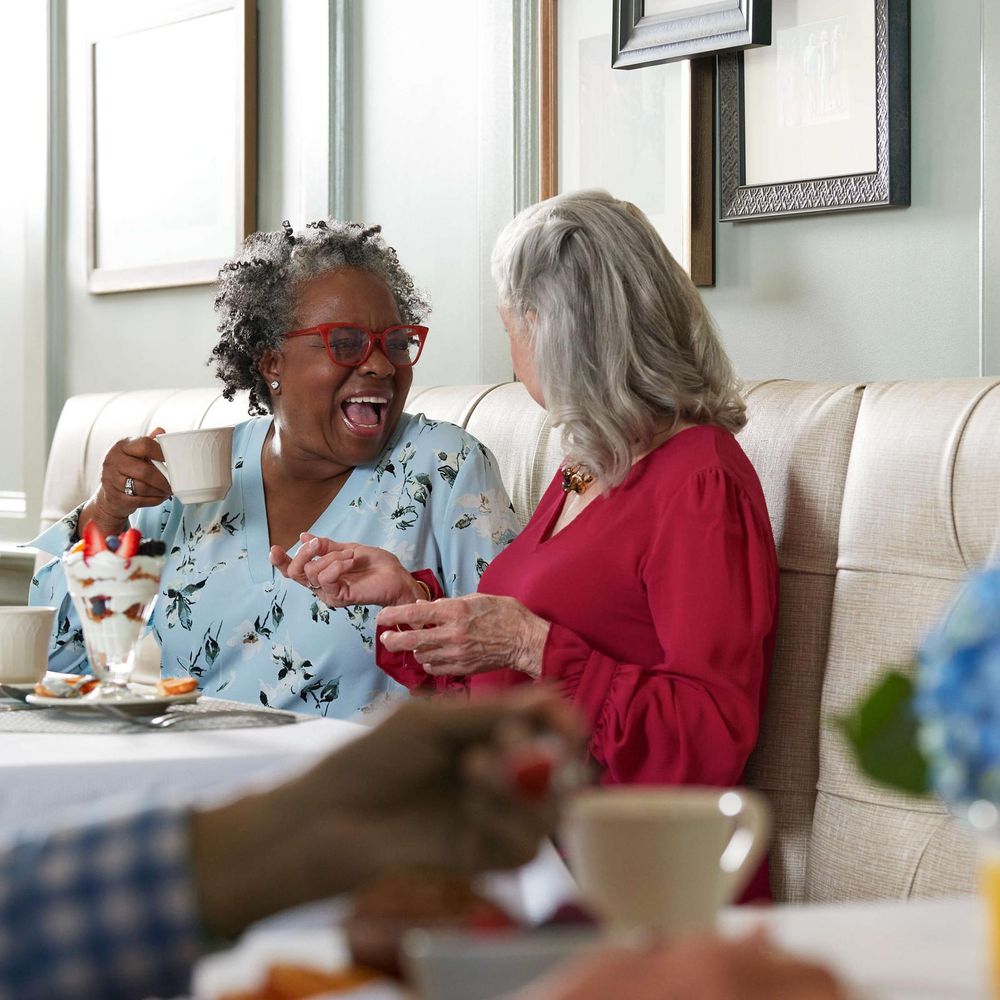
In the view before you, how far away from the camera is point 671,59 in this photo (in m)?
2.37

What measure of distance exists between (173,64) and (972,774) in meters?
3.46

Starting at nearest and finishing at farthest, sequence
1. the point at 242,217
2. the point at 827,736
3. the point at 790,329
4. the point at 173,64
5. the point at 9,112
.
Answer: the point at 827,736
the point at 790,329
the point at 242,217
the point at 173,64
the point at 9,112

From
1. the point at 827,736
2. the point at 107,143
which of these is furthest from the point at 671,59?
the point at 107,143

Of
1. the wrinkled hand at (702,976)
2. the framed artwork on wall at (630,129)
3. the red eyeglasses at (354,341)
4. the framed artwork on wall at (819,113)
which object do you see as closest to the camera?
the wrinkled hand at (702,976)

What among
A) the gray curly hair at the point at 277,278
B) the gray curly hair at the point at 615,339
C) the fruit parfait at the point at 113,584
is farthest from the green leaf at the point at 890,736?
the gray curly hair at the point at 277,278

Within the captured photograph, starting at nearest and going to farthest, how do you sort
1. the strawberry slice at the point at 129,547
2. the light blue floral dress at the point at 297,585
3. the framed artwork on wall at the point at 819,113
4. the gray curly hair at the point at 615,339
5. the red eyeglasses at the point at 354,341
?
the strawberry slice at the point at 129,547 → the gray curly hair at the point at 615,339 → the light blue floral dress at the point at 297,585 → the framed artwork on wall at the point at 819,113 → the red eyeglasses at the point at 354,341

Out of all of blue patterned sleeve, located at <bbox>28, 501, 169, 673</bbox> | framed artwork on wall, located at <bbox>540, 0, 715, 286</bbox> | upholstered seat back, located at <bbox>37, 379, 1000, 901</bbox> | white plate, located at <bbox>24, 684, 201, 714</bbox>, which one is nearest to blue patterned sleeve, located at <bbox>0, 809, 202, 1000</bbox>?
white plate, located at <bbox>24, 684, 201, 714</bbox>

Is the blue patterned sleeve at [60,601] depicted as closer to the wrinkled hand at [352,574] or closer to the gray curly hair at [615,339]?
the wrinkled hand at [352,574]

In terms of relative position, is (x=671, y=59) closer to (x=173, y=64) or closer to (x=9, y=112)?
(x=173, y=64)

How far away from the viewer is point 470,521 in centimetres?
209

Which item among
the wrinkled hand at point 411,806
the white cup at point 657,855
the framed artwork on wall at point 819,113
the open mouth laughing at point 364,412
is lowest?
the white cup at point 657,855

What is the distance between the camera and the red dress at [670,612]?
1617 mm

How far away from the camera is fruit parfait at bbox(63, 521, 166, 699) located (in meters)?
1.49

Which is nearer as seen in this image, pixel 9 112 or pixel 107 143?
pixel 107 143
